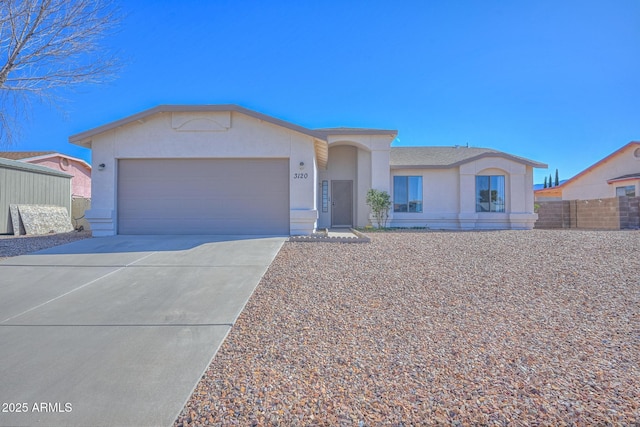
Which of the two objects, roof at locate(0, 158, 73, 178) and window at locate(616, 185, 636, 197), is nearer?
roof at locate(0, 158, 73, 178)

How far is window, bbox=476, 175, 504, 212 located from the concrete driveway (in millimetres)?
11745

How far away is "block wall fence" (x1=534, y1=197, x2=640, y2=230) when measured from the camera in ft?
52.7

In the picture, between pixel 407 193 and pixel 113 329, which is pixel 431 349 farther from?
pixel 407 193

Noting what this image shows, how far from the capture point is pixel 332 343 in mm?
3568

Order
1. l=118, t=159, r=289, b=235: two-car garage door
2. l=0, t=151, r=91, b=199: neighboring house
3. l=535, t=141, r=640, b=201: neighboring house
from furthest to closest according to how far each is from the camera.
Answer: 1. l=0, t=151, r=91, b=199: neighboring house
2. l=535, t=141, r=640, b=201: neighboring house
3. l=118, t=159, r=289, b=235: two-car garage door

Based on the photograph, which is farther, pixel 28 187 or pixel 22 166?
pixel 28 187

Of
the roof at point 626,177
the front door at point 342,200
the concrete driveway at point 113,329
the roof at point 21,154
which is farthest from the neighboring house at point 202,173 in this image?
the roof at point 626,177

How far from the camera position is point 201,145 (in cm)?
1038

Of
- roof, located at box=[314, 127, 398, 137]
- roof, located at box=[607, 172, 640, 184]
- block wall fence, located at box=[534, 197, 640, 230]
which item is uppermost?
roof, located at box=[314, 127, 398, 137]

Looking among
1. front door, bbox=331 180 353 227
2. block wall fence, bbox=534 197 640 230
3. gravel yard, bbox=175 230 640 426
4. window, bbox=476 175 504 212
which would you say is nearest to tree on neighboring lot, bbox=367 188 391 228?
front door, bbox=331 180 353 227

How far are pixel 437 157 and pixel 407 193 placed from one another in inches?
118

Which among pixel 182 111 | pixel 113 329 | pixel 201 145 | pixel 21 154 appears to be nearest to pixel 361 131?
pixel 201 145

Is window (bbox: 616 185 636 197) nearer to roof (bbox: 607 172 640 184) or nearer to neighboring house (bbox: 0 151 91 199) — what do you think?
roof (bbox: 607 172 640 184)

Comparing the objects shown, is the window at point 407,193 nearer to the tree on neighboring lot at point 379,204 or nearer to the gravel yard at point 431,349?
the tree on neighboring lot at point 379,204
